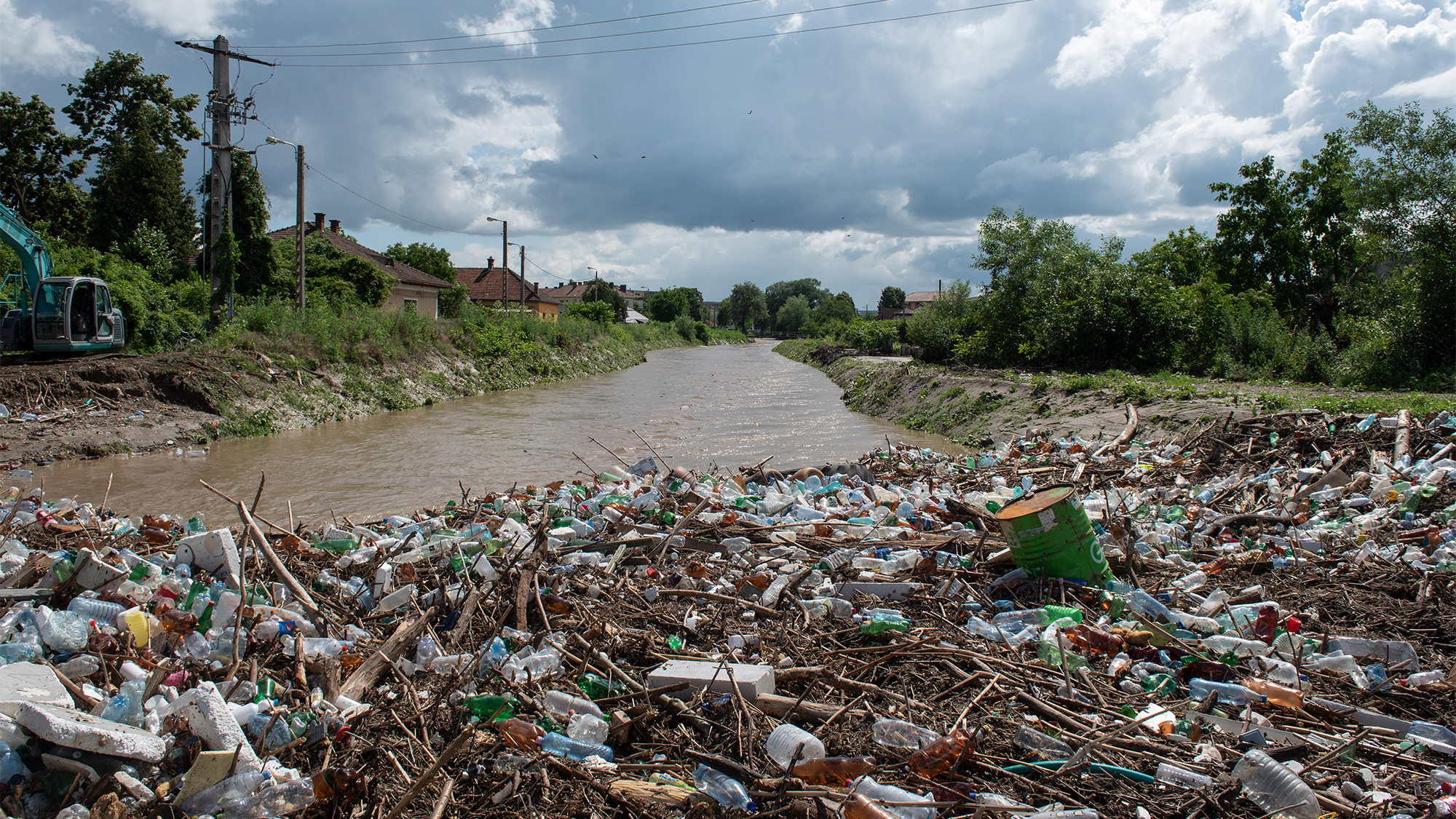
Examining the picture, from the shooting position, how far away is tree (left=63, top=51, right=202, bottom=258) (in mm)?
25141

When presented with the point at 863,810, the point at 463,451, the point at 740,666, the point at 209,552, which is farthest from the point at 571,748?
the point at 463,451

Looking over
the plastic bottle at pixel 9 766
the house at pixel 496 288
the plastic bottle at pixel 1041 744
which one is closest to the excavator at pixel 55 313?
the plastic bottle at pixel 9 766

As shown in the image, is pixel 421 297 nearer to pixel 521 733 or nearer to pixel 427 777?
pixel 521 733

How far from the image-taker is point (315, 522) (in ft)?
23.4

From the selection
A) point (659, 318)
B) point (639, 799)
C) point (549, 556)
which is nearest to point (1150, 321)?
point (549, 556)

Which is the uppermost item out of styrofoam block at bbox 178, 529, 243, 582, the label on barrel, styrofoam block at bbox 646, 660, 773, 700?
the label on barrel

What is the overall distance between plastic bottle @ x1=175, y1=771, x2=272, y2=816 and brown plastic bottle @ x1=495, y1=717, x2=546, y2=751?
2.39 feet

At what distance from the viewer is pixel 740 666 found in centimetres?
311

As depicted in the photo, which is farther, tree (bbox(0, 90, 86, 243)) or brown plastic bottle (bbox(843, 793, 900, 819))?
tree (bbox(0, 90, 86, 243))

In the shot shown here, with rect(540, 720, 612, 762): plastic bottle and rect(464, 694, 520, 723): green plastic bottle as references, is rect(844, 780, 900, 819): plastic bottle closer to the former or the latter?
rect(540, 720, 612, 762): plastic bottle

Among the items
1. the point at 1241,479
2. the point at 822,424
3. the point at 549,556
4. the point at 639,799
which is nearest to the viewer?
the point at 639,799

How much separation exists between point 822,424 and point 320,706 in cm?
1366

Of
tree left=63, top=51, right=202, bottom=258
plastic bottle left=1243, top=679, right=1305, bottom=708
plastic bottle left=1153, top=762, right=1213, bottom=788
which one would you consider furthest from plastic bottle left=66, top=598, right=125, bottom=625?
tree left=63, top=51, right=202, bottom=258

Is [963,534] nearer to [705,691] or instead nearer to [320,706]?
[705,691]
